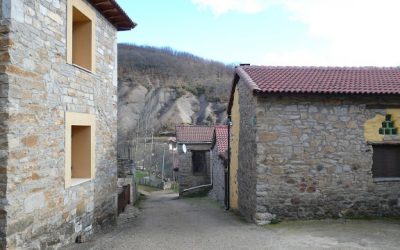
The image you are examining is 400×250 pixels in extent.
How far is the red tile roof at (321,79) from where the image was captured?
9.83 m

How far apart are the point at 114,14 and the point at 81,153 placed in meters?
3.27

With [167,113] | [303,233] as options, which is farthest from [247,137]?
[167,113]

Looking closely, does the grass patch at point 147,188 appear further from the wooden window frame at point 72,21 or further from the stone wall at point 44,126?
the wooden window frame at point 72,21

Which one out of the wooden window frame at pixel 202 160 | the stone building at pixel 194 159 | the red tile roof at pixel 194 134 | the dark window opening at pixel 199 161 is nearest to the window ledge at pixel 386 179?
the stone building at pixel 194 159

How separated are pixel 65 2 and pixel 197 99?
38.5 metres

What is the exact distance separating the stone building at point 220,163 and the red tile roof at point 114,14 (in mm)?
7697

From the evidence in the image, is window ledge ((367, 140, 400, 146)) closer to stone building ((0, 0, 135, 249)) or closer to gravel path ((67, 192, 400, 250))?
gravel path ((67, 192, 400, 250))

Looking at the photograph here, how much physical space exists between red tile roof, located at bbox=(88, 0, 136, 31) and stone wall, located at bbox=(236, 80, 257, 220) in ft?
12.2

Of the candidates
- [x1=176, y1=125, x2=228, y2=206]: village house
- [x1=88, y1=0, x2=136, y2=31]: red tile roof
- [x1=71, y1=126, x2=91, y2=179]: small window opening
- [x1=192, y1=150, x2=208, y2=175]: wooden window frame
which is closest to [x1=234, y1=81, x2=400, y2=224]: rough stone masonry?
[x1=88, y1=0, x2=136, y2=31]: red tile roof

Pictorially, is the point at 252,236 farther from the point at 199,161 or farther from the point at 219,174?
the point at 199,161

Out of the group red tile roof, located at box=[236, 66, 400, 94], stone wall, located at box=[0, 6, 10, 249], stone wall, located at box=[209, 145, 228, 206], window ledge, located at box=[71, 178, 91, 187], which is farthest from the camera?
stone wall, located at box=[209, 145, 228, 206]

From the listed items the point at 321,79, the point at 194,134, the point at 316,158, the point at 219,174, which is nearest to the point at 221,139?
the point at 219,174

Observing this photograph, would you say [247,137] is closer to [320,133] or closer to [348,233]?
[320,133]

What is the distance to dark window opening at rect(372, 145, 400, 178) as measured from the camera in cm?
1033
